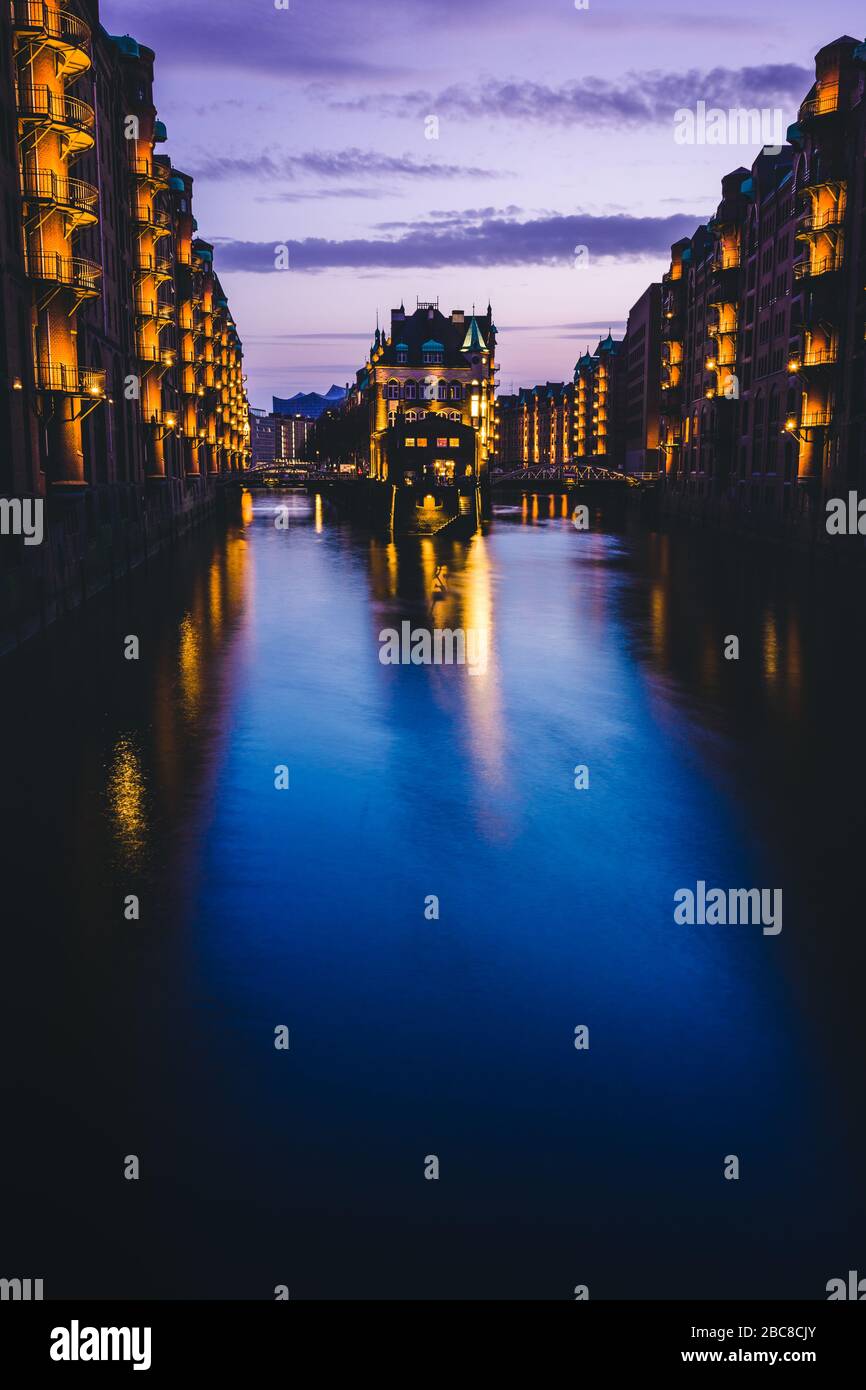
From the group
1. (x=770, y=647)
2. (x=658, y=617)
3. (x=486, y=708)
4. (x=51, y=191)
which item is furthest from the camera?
(x=51, y=191)

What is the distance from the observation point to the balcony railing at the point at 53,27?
123 feet

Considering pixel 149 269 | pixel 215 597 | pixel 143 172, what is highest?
pixel 143 172

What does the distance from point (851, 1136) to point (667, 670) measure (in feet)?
64.9

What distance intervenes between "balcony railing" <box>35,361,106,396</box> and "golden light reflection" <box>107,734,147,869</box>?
930 inches

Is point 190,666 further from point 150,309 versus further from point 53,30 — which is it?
point 150,309

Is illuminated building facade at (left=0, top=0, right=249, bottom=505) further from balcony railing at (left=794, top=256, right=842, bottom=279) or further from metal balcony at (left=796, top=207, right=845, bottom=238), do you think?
balcony railing at (left=794, top=256, right=842, bottom=279)

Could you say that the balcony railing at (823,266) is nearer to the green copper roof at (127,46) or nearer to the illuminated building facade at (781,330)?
the illuminated building facade at (781,330)

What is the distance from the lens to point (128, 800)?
17281 millimetres

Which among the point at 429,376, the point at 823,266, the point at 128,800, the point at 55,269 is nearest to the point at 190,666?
the point at 128,800

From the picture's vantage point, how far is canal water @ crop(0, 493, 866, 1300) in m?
7.63

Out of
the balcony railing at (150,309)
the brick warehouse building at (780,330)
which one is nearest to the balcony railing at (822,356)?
the brick warehouse building at (780,330)

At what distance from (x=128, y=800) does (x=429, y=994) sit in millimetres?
7998

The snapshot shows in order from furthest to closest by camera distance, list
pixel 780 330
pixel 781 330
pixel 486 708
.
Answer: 1. pixel 780 330
2. pixel 781 330
3. pixel 486 708
